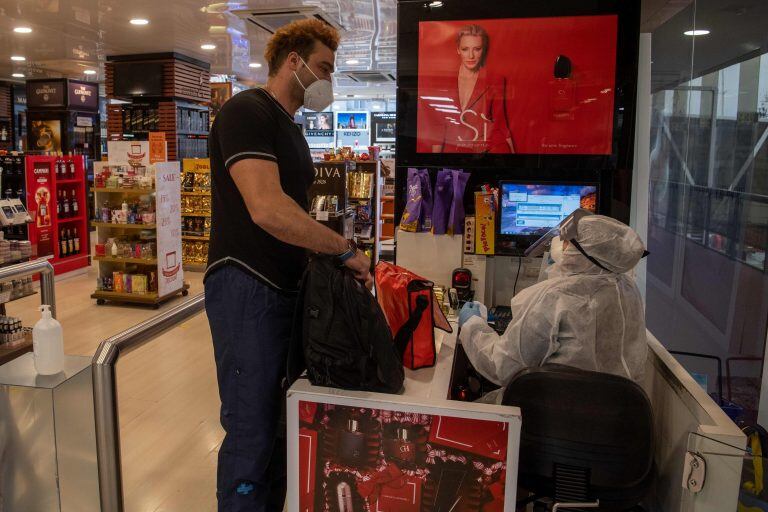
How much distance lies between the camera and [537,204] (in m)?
3.17

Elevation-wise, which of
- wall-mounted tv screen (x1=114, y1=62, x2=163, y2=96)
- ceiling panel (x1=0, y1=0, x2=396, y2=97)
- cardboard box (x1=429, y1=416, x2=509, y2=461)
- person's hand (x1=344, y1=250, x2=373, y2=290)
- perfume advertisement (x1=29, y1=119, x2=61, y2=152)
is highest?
ceiling panel (x1=0, y1=0, x2=396, y2=97)

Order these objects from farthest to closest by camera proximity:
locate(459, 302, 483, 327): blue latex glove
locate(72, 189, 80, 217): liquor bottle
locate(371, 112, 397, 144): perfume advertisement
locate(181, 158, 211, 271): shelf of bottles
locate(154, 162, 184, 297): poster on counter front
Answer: locate(371, 112, 397, 144): perfume advertisement < locate(181, 158, 211, 271): shelf of bottles < locate(72, 189, 80, 217): liquor bottle < locate(154, 162, 184, 297): poster on counter front < locate(459, 302, 483, 327): blue latex glove

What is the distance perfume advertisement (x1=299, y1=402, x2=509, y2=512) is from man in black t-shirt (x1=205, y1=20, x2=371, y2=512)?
0.24 meters

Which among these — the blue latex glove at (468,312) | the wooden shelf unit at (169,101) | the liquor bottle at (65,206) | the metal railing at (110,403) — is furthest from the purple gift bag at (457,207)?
the wooden shelf unit at (169,101)

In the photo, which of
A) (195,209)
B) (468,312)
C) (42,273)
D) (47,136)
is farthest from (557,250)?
(47,136)

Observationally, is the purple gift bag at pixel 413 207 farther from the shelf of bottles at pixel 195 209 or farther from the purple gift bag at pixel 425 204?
the shelf of bottles at pixel 195 209

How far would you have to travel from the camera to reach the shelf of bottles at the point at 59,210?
743cm

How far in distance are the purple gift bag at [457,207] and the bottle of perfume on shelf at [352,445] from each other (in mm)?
1834

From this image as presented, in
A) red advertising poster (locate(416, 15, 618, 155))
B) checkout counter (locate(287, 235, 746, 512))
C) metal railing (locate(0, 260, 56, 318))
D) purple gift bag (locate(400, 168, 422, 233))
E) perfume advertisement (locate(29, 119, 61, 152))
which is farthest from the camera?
perfume advertisement (locate(29, 119, 61, 152))

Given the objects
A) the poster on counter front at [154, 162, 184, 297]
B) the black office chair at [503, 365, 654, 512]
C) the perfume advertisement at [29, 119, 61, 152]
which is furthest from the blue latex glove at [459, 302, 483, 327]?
the perfume advertisement at [29, 119, 61, 152]

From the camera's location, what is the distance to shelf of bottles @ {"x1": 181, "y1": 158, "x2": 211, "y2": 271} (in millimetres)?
8586

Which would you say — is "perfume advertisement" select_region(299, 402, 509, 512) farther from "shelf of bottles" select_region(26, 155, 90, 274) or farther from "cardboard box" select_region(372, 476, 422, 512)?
"shelf of bottles" select_region(26, 155, 90, 274)

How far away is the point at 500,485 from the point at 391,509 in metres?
0.32

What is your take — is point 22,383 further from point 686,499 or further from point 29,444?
point 686,499
